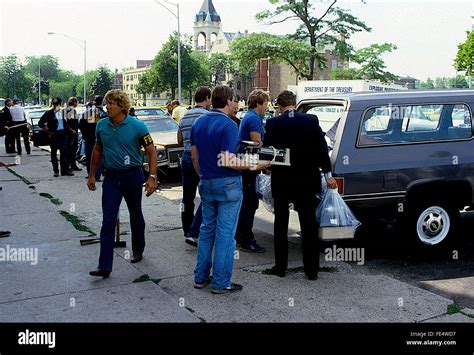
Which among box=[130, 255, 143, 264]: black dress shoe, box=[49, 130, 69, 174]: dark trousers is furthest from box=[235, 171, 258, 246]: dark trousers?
box=[49, 130, 69, 174]: dark trousers

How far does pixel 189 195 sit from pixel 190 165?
0.41 m

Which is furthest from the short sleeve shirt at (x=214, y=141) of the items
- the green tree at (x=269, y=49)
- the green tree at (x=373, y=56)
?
the green tree at (x=373, y=56)

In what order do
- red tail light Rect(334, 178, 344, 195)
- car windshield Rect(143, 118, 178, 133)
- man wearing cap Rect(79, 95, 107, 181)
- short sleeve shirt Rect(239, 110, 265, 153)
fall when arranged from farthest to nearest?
1. car windshield Rect(143, 118, 178, 133)
2. man wearing cap Rect(79, 95, 107, 181)
3. short sleeve shirt Rect(239, 110, 265, 153)
4. red tail light Rect(334, 178, 344, 195)

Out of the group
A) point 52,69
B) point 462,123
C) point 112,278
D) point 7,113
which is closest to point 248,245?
point 112,278

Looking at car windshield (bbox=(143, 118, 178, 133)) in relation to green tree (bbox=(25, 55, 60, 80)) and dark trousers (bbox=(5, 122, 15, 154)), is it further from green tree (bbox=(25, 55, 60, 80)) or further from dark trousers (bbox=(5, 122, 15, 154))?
green tree (bbox=(25, 55, 60, 80))

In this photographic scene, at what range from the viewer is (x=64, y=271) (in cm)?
568

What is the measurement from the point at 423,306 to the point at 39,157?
1537 centimetres

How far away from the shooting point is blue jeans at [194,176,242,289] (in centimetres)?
481

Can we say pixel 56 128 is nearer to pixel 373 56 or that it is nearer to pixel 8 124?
pixel 8 124

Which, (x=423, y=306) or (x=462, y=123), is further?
(x=462, y=123)

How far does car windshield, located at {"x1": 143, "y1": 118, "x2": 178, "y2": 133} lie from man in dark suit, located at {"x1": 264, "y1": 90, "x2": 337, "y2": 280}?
8.43 m

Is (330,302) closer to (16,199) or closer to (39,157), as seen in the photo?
(16,199)

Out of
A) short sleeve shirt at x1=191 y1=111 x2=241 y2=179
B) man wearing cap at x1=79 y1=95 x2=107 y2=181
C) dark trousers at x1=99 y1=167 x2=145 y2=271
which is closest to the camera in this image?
short sleeve shirt at x1=191 y1=111 x2=241 y2=179

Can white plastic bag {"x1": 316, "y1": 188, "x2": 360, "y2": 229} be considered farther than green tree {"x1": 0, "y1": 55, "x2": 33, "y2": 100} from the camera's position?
No
